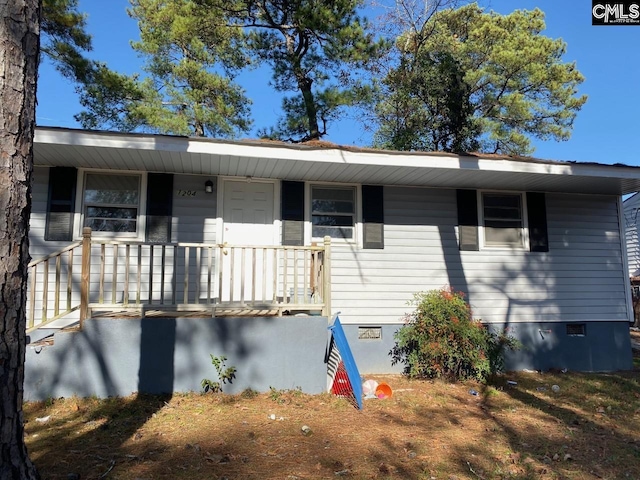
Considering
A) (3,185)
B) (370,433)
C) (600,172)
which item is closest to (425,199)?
(600,172)

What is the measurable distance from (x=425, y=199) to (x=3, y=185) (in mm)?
5922

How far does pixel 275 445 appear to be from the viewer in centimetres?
382

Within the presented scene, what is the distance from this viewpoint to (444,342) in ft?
19.6

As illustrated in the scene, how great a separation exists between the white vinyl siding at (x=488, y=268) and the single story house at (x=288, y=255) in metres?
0.02

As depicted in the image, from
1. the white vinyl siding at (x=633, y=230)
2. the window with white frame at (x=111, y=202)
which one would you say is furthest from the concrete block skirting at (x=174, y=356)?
the white vinyl siding at (x=633, y=230)

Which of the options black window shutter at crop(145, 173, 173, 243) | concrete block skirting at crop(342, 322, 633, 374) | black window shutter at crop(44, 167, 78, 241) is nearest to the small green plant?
black window shutter at crop(145, 173, 173, 243)

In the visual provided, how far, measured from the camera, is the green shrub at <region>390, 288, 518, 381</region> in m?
5.93

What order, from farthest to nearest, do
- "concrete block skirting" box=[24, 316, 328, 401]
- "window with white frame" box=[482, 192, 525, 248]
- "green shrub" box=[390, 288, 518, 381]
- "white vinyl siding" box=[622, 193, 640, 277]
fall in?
"white vinyl siding" box=[622, 193, 640, 277] < "window with white frame" box=[482, 192, 525, 248] < "green shrub" box=[390, 288, 518, 381] < "concrete block skirting" box=[24, 316, 328, 401]

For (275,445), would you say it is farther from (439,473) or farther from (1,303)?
(1,303)

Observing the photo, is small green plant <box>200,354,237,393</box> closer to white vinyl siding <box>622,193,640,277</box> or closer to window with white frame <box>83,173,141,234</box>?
window with white frame <box>83,173,141,234</box>

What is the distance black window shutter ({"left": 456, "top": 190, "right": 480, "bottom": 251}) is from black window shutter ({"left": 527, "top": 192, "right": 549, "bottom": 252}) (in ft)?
3.27

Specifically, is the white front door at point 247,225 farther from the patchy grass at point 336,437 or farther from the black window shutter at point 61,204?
the black window shutter at point 61,204

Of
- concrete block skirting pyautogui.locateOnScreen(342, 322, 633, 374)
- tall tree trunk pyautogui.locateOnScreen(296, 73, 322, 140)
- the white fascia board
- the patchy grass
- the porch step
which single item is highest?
tall tree trunk pyautogui.locateOnScreen(296, 73, 322, 140)

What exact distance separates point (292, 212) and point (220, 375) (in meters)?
2.71
